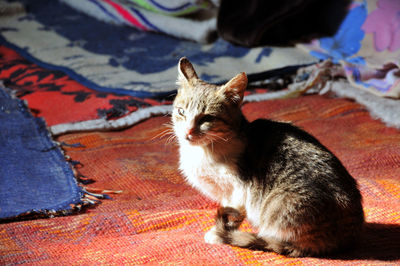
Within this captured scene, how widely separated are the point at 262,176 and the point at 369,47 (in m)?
1.30

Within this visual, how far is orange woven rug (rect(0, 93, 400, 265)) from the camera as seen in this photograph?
2.93ft

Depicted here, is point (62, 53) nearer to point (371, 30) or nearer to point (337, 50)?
point (337, 50)

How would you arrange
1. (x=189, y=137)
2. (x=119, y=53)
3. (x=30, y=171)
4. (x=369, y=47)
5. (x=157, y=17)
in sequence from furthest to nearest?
(x=157, y=17) < (x=119, y=53) < (x=369, y=47) < (x=30, y=171) < (x=189, y=137)

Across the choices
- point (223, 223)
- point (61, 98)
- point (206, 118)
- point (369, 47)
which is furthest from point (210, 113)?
point (369, 47)

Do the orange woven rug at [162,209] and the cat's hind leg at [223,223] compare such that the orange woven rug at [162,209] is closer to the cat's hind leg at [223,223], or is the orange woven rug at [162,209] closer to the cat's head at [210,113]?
the cat's hind leg at [223,223]

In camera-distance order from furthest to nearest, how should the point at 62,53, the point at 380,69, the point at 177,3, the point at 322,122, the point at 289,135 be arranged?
the point at 177,3, the point at 62,53, the point at 380,69, the point at 322,122, the point at 289,135

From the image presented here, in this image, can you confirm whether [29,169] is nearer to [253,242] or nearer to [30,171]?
[30,171]

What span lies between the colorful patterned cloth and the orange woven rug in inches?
8.2

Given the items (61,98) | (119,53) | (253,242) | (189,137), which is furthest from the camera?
(119,53)

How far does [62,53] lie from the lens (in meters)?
2.21

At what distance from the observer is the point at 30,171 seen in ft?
4.17

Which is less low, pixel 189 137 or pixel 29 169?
pixel 189 137

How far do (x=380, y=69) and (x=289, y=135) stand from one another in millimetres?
1050

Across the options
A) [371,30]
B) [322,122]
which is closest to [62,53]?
[322,122]
